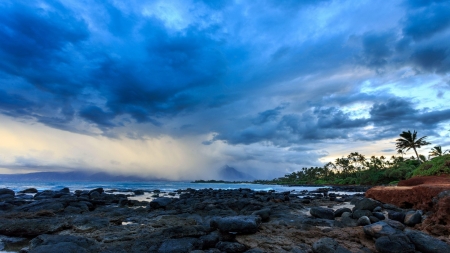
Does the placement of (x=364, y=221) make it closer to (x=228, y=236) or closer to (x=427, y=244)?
(x=427, y=244)

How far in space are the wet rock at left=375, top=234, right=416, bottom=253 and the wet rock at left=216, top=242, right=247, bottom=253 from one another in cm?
326

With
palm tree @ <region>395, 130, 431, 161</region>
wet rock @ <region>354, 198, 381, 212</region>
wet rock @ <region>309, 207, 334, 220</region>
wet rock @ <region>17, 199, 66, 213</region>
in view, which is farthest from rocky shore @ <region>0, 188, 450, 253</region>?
palm tree @ <region>395, 130, 431, 161</region>

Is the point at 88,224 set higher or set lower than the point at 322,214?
lower

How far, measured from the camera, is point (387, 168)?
201ft

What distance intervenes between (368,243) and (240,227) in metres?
3.45

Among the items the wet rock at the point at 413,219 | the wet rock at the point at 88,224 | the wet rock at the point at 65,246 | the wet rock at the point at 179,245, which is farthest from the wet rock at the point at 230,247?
the wet rock at the point at 413,219

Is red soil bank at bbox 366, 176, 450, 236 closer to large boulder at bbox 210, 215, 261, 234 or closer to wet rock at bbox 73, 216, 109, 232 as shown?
large boulder at bbox 210, 215, 261, 234

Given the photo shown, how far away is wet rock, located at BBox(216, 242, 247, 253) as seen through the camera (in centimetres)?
549

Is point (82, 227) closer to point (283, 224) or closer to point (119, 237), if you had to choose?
point (119, 237)

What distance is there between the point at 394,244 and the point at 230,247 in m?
3.84

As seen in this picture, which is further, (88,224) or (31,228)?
(88,224)

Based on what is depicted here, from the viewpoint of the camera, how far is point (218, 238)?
6.06m

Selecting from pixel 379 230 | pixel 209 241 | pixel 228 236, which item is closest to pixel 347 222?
pixel 379 230

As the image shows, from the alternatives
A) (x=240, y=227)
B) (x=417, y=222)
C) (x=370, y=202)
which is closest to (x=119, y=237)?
(x=240, y=227)
